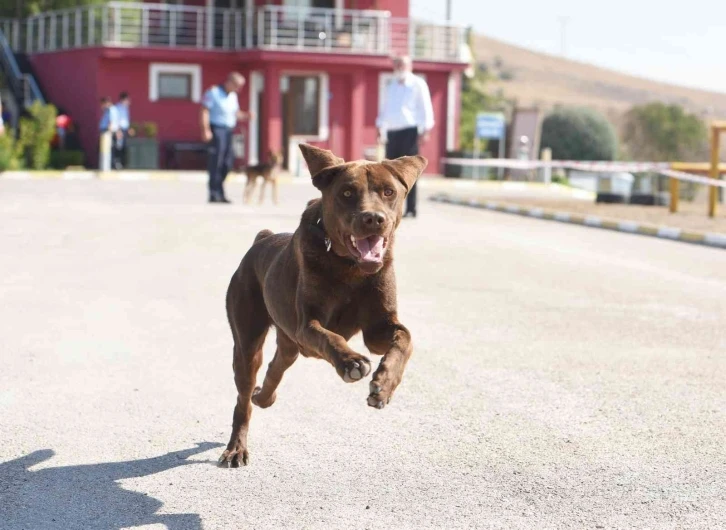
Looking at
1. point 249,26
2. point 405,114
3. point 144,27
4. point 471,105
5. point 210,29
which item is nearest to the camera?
point 405,114

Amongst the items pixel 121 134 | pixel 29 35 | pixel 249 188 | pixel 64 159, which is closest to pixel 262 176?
pixel 249 188

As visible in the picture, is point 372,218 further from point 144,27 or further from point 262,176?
point 144,27

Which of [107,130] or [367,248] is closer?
[367,248]

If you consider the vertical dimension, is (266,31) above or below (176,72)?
above

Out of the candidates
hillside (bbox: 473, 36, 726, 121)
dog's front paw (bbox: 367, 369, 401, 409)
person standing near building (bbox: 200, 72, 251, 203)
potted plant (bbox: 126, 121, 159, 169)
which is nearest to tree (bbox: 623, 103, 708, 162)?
potted plant (bbox: 126, 121, 159, 169)

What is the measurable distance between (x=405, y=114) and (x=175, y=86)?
2377cm

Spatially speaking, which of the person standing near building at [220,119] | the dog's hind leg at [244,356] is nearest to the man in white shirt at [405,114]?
the person standing near building at [220,119]

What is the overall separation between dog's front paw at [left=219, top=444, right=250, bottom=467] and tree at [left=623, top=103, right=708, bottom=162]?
6187 cm

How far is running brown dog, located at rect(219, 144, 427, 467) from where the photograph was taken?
4820mm

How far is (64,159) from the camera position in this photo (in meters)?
37.6

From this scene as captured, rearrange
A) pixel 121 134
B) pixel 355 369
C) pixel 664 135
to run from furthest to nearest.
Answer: pixel 664 135
pixel 121 134
pixel 355 369

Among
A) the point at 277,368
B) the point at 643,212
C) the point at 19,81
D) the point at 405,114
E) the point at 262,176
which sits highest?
the point at 19,81

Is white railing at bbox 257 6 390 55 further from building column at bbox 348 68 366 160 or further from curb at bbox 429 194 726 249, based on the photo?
curb at bbox 429 194 726 249

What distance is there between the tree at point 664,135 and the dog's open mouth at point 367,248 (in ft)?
204
